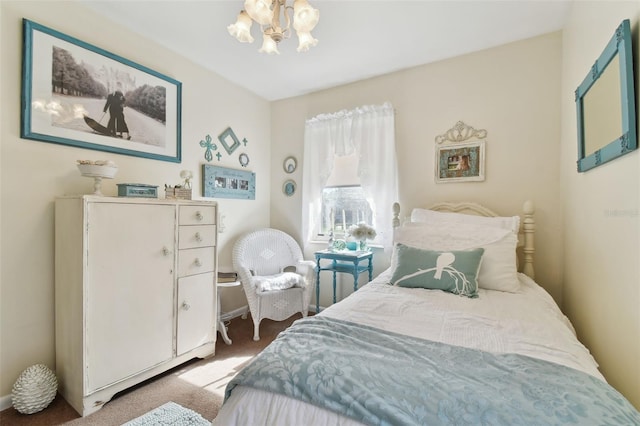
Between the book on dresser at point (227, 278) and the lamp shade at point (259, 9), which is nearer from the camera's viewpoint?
the lamp shade at point (259, 9)

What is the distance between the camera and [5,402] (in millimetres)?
1633

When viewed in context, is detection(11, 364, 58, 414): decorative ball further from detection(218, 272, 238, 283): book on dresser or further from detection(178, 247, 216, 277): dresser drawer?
detection(218, 272, 238, 283): book on dresser

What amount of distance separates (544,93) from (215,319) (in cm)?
321

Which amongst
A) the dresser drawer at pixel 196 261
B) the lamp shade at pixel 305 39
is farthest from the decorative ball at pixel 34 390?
the lamp shade at pixel 305 39

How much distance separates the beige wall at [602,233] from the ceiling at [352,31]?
0.41 meters

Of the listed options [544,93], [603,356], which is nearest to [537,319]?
[603,356]

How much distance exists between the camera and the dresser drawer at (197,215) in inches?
81.8

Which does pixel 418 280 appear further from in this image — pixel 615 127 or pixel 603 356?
pixel 615 127

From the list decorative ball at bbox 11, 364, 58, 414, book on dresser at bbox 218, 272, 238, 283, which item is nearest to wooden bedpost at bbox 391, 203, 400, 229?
book on dresser at bbox 218, 272, 238, 283

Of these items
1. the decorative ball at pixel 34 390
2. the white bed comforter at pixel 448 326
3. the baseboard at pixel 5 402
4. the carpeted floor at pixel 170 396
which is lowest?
the carpeted floor at pixel 170 396

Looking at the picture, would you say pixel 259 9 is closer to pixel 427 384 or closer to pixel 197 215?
pixel 197 215

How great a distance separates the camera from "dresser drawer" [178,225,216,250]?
207 centimetres

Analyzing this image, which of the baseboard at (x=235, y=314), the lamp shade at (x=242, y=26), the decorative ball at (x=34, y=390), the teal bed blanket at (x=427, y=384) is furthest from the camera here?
the baseboard at (x=235, y=314)

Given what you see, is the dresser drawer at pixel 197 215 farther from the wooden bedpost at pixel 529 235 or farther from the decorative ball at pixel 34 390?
the wooden bedpost at pixel 529 235
